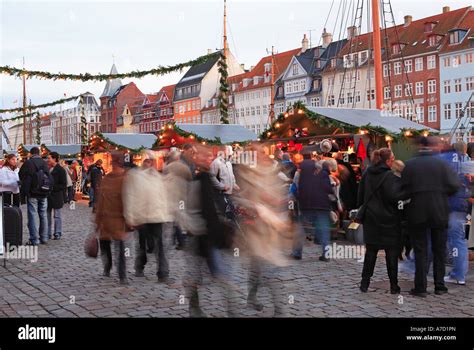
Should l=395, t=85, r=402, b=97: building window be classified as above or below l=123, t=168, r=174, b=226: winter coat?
above

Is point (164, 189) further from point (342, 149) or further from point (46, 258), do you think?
point (342, 149)

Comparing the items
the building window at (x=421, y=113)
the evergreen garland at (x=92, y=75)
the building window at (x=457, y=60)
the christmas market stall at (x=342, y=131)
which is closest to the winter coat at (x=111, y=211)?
the christmas market stall at (x=342, y=131)

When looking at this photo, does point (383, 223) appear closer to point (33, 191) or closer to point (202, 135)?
point (33, 191)

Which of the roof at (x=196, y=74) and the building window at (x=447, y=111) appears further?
the roof at (x=196, y=74)

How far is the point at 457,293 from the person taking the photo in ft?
23.7

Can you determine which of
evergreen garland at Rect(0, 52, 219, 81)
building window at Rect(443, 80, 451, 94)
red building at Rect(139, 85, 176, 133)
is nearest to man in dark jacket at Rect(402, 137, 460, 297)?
evergreen garland at Rect(0, 52, 219, 81)

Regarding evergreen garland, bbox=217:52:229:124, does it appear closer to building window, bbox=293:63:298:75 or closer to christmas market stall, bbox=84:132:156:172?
christmas market stall, bbox=84:132:156:172

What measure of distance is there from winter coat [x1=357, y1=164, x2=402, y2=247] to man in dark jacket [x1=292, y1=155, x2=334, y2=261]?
217 centimetres

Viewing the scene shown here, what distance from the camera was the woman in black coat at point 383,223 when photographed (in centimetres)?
709

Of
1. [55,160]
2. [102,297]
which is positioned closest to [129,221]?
[102,297]

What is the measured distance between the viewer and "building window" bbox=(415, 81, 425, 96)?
186 feet

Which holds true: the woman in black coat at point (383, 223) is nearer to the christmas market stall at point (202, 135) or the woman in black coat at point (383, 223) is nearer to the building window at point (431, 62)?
the christmas market stall at point (202, 135)

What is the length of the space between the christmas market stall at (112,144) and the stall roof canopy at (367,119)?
10308 millimetres
